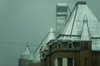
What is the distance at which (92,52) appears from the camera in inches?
3949

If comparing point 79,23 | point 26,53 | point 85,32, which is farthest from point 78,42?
point 26,53

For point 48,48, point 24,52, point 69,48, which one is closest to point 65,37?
point 69,48

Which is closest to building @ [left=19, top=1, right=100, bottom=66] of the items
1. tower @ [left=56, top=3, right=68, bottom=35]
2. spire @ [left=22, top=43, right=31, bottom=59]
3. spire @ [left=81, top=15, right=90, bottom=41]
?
spire @ [left=81, top=15, right=90, bottom=41]

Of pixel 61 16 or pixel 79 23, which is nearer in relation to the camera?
pixel 79 23

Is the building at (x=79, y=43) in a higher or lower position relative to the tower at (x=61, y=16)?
lower

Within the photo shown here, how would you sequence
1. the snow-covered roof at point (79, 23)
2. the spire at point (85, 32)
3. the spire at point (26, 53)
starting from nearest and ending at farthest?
the spire at point (85, 32) → the snow-covered roof at point (79, 23) → the spire at point (26, 53)

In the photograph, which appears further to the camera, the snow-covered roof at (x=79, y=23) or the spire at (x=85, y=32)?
the snow-covered roof at (x=79, y=23)

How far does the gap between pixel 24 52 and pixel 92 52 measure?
3071 inches

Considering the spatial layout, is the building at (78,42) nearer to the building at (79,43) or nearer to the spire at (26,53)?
the building at (79,43)

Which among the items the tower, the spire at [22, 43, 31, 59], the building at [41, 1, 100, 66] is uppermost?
the tower

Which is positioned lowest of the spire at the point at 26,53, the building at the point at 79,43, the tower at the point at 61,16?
the spire at the point at 26,53

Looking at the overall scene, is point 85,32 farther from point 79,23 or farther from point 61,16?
point 61,16

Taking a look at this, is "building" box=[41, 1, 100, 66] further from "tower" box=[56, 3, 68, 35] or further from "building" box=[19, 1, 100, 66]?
"tower" box=[56, 3, 68, 35]

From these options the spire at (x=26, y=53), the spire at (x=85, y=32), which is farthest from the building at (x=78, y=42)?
the spire at (x=26, y=53)
